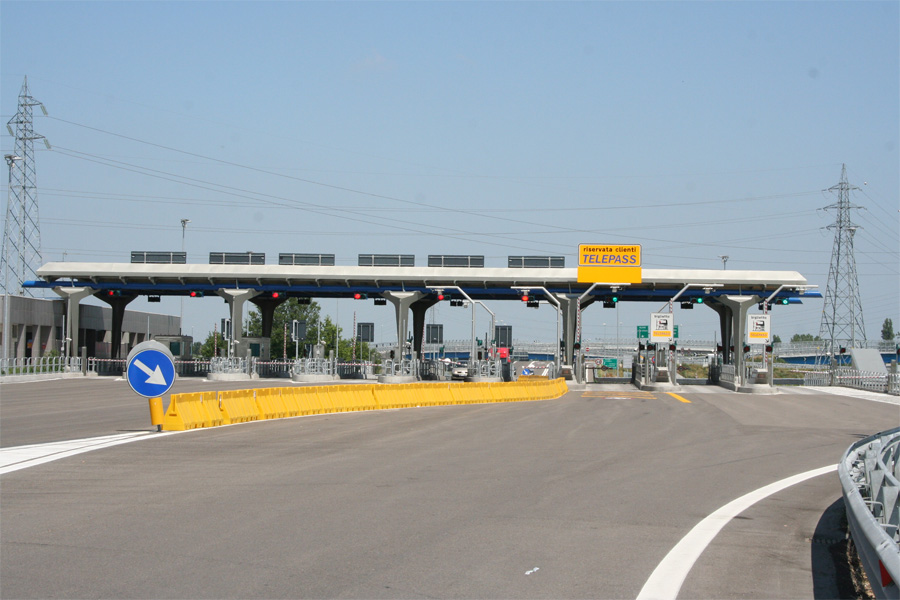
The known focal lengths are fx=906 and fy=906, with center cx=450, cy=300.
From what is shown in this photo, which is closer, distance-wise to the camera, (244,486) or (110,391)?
(244,486)

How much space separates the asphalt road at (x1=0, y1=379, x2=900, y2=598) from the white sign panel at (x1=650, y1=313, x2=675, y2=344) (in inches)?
1299

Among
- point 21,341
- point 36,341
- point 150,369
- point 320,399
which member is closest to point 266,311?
point 36,341

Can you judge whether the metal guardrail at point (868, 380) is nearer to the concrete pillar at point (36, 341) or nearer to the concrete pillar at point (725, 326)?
the concrete pillar at point (725, 326)

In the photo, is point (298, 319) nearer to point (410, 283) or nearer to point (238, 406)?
point (410, 283)

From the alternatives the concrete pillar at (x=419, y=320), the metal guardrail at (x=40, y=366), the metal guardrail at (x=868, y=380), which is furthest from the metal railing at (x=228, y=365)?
the metal guardrail at (x=868, y=380)

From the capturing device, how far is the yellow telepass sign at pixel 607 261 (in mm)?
50500

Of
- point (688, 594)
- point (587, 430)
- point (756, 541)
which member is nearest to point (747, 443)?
point (587, 430)

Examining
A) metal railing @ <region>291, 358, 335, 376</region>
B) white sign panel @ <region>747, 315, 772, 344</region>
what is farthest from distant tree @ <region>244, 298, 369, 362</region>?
white sign panel @ <region>747, 315, 772, 344</region>

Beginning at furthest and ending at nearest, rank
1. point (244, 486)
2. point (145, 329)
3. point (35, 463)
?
point (145, 329) < point (35, 463) < point (244, 486)

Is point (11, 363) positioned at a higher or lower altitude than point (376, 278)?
lower

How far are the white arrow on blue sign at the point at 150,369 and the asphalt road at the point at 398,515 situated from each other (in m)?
0.96

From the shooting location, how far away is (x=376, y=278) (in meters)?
56.4

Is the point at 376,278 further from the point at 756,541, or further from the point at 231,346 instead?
the point at 756,541

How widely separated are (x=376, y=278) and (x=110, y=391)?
75.5 ft
